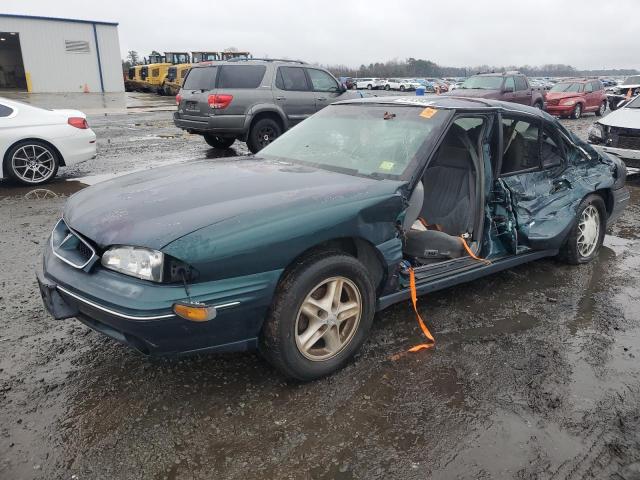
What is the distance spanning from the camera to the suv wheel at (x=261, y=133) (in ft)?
32.5

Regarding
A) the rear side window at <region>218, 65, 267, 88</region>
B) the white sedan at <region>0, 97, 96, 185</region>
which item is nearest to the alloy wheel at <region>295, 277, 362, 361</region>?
the white sedan at <region>0, 97, 96, 185</region>

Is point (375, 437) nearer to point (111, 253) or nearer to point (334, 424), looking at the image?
point (334, 424)

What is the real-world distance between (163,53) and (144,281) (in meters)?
39.6

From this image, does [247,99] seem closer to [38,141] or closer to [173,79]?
[38,141]

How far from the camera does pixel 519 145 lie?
4164 millimetres

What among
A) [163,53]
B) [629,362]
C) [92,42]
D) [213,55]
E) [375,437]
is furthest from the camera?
[163,53]

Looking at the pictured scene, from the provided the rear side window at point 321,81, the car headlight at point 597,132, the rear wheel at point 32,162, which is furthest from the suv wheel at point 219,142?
the car headlight at point 597,132

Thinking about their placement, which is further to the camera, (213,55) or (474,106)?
(213,55)

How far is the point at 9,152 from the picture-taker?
7.12 m

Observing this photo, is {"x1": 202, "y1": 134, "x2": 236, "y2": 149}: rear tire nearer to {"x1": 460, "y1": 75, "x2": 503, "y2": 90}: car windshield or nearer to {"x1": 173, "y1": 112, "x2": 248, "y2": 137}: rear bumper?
{"x1": 173, "y1": 112, "x2": 248, "y2": 137}: rear bumper

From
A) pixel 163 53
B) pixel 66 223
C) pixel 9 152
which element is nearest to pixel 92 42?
pixel 163 53

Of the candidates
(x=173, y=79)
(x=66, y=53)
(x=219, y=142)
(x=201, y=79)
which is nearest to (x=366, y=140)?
(x=201, y=79)

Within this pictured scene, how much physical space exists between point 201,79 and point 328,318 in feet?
28.3

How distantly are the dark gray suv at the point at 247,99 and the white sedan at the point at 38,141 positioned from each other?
8.53ft
